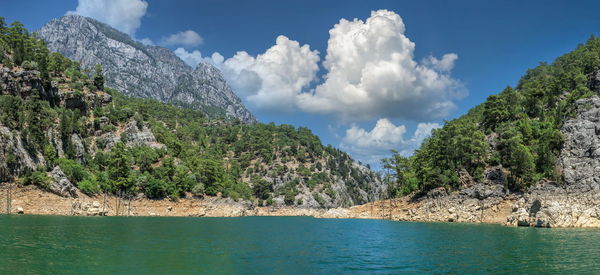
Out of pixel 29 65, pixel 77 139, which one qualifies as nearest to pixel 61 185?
pixel 77 139

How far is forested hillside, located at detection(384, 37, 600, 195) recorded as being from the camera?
90438 millimetres

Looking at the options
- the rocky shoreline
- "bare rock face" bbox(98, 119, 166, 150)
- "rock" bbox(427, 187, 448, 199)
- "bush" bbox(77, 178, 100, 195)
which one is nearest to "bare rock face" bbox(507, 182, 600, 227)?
the rocky shoreline

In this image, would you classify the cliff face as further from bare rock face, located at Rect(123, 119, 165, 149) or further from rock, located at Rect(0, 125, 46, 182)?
rock, located at Rect(0, 125, 46, 182)

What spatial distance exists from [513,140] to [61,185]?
111 meters

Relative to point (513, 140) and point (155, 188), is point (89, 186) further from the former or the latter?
point (513, 140)

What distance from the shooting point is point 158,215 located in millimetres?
111000

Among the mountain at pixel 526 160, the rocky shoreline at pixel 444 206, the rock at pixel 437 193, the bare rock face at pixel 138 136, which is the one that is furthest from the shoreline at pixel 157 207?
the bare rock face at pixel 138 136

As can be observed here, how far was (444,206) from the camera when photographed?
334 ft

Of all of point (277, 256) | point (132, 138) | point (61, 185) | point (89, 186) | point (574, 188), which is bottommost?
point (277, 256)

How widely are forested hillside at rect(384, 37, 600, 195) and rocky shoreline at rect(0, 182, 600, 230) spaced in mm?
4460

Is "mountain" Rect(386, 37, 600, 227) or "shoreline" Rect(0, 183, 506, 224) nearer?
"mountain" Rect(386, 37, 600, 227)

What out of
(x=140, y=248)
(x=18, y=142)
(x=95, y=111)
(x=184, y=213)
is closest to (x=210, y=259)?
(x=140, y=248)

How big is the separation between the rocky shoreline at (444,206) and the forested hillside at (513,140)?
446 cm

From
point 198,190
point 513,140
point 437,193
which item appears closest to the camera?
point 513,140
